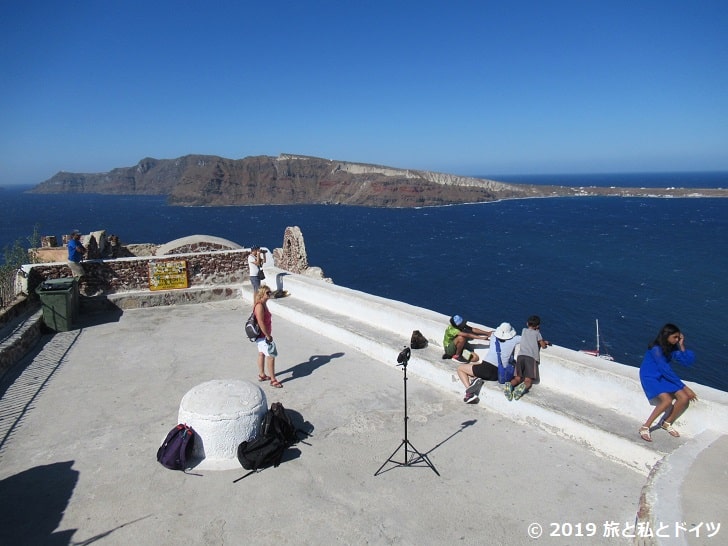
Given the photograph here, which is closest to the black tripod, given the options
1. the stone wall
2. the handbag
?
the handbag

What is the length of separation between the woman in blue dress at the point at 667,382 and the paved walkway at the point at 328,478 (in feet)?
1.48

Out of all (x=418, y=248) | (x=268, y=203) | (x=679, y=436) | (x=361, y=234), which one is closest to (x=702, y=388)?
(x=679, y=436)

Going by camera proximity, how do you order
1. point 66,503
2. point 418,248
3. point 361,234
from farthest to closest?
point 361,234 < point 418,248 < point 66,503

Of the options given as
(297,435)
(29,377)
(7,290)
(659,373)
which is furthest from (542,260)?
(297,435)

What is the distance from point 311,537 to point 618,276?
61112 millimetres

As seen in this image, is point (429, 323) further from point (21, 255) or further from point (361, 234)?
point (361, 234)

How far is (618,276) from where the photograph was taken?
192 ft

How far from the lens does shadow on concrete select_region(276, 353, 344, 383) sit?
8055 mm

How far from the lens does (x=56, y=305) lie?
1073 cm

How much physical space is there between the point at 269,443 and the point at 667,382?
414 centimetres

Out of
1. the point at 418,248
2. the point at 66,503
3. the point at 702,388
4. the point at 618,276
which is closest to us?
Answer: the point at 66,503

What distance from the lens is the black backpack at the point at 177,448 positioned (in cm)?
544

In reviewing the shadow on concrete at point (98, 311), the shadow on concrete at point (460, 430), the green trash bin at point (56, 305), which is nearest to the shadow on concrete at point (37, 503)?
the shadow on concrete at point (460, 430)

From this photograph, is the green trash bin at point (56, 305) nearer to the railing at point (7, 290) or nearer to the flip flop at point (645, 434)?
the railing at point (7, 290)
